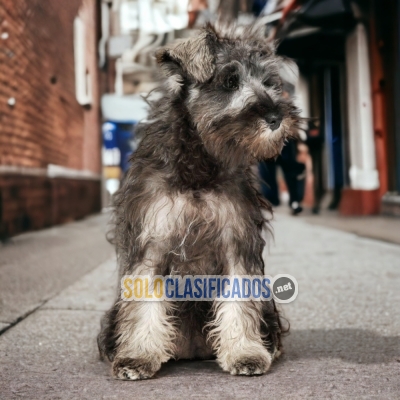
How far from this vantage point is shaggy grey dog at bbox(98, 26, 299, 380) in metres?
2.78

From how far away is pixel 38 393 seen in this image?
8.62 feet

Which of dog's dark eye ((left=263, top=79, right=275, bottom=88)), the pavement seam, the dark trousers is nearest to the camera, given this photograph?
dog's dark eye ((left=263, top=79, right=275, bottom=88))

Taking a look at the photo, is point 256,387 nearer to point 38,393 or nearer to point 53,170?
point 38,393

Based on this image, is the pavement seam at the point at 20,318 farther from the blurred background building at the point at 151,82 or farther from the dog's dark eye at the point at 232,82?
the dog's dark eye at the point at 232,82

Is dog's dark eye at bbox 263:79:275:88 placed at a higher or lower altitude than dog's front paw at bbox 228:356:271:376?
higher

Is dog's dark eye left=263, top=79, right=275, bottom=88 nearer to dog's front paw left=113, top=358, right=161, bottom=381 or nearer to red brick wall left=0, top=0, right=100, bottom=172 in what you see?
dog's front paw left=113, top=358, right=161, bottom=381

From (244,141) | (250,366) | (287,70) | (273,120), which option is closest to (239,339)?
(250,366)

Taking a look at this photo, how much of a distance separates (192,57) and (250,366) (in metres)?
1.51

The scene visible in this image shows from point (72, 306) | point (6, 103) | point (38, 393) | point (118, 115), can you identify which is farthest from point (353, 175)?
point (118, 115)

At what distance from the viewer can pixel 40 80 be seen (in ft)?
30.7

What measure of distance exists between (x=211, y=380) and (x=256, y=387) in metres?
0.23

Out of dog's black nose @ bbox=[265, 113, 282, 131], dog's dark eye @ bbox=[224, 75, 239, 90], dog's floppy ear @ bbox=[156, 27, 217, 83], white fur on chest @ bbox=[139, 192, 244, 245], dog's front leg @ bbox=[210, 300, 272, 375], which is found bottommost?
dog's front leg @ bbox=[210, 300, 272, 375]

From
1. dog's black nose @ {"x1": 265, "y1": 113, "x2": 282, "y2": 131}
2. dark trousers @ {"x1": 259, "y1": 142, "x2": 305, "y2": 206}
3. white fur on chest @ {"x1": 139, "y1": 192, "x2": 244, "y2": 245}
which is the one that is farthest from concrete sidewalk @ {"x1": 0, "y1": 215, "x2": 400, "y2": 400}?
dog's black nose @ {"x1": 265, "y1": 113, "x2": 282, "y2": 131}

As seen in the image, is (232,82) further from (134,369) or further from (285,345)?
(285,345)
